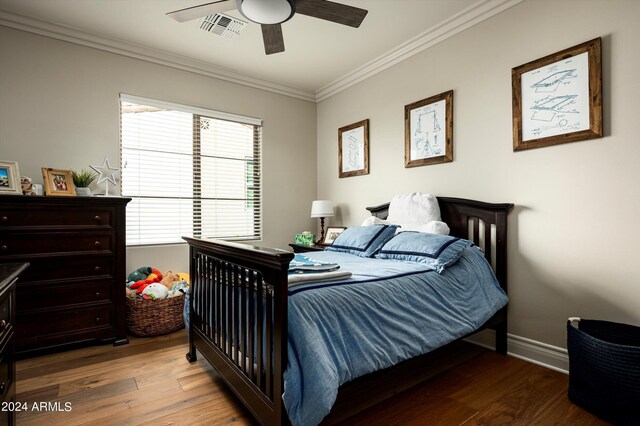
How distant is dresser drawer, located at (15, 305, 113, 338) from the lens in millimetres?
2412

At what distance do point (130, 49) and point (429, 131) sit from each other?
115 inches

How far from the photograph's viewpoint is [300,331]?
4.52ft

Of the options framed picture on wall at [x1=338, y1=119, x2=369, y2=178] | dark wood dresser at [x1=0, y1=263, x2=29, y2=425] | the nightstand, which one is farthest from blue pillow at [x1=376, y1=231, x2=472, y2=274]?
dark wood dresser at [x1=0, y1=263, x2=29, y2=425]

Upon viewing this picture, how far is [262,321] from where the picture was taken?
150 cm

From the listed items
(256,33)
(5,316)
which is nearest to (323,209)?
(256,33)

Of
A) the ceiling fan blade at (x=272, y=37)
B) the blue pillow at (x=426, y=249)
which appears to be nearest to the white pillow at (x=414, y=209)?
the blue pillow at (x=426, y=249)

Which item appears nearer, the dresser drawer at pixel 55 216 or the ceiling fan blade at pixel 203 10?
the ceiling fan blade at pixel 203 10

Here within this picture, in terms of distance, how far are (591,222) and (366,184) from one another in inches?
81.8

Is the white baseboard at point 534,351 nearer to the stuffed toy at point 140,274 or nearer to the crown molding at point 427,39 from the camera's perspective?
the crown molding at point 427,39

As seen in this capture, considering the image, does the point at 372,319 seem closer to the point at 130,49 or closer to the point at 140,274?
the point at 140,274

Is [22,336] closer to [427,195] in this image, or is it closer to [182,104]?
[182,104]

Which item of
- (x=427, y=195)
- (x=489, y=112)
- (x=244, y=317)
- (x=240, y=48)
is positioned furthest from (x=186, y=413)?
(x=240, y=48)

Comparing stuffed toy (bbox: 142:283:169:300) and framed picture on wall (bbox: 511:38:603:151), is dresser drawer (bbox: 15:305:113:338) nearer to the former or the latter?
stuffed toy (bbox: 142:283:169:300)

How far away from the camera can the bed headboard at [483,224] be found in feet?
8.25
